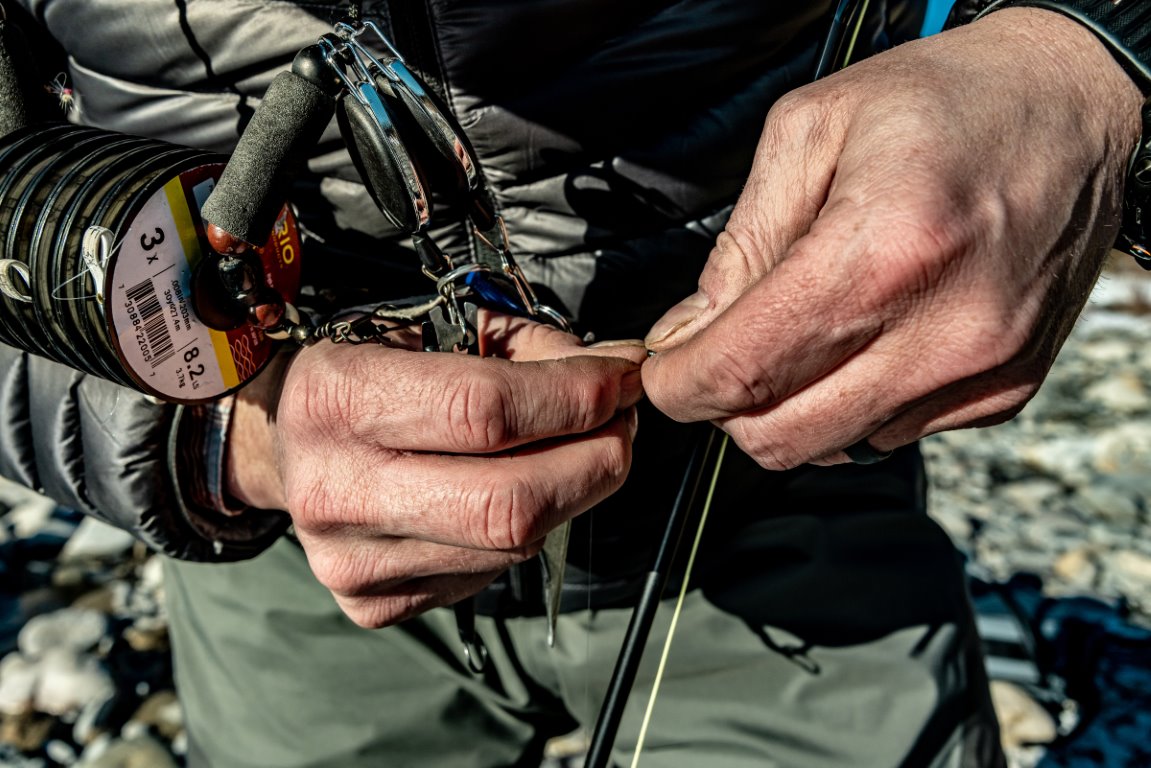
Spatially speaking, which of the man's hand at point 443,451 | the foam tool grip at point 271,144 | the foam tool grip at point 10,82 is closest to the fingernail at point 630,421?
the man's hand at point 443,451

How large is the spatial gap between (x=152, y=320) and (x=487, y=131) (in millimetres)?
406

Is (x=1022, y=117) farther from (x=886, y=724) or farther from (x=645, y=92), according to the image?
(x=886, y=724)

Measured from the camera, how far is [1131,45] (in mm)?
824

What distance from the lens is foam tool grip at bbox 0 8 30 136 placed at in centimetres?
102

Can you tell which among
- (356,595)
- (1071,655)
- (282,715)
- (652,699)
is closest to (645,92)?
(356,595)

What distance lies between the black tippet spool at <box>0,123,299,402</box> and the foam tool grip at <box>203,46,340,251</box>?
0.22 feet

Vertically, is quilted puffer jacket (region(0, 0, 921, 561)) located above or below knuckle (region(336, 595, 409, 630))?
above

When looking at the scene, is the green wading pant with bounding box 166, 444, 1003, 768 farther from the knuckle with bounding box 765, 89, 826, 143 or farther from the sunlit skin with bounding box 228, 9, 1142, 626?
the knuckle with bounding box 765, 89, 826, 143

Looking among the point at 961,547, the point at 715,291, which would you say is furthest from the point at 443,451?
the point at 961,547

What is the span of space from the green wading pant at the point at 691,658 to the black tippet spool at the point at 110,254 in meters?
0.53

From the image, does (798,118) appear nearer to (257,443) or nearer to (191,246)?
(191,246)

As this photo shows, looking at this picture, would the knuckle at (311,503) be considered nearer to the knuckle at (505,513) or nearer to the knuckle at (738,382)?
the knuckle at (505,513)

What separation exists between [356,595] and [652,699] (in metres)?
0.57

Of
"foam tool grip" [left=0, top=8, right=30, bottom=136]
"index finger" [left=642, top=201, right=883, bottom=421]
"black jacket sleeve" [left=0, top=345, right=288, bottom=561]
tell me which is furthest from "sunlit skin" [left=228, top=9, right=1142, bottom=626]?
"foam tool grip" [left=0, top=8, right=30, bottom=136]
